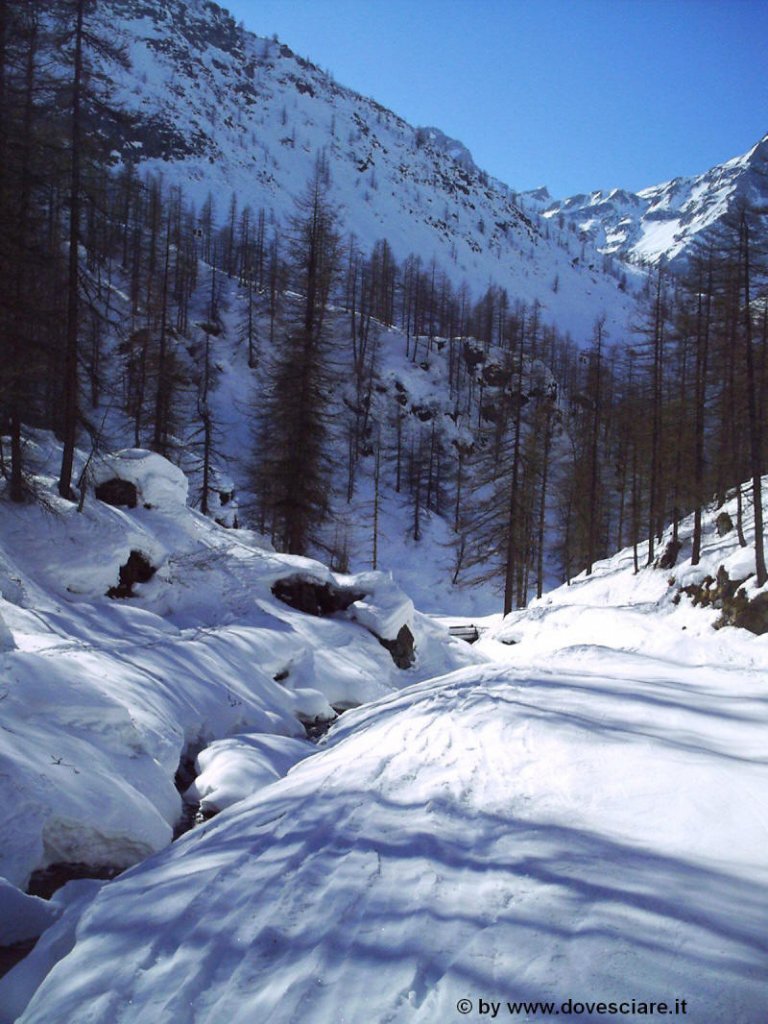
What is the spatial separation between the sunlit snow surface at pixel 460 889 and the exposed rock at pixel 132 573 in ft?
24.9

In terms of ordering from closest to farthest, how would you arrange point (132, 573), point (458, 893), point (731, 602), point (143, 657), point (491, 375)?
point (458, 893), point (143, 657), point (132, 573), point (731, 602), point (491, 375)

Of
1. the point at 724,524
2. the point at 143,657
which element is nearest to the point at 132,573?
the point at 143,657

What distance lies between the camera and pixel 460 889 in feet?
11.2

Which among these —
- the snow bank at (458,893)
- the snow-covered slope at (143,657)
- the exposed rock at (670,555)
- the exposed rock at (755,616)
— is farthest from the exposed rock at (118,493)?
the exposed rock at (670,555)

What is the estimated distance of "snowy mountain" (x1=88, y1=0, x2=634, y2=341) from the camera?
103 m

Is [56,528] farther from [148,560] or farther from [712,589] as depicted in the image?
[712,589]

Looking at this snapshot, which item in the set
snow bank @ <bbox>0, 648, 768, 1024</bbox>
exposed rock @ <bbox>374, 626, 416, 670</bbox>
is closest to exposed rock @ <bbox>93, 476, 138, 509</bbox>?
exposed rock @ <bbox>374, 626, 416, 670</bbox>

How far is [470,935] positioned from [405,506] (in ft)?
142

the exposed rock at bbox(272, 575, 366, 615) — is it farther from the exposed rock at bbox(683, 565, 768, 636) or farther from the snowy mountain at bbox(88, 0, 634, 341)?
the snowy mountain at bbox(88, 0, 634, 341)

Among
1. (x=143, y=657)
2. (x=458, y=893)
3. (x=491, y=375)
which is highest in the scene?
(x=491, y=375)

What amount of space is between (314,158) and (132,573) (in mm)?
130388

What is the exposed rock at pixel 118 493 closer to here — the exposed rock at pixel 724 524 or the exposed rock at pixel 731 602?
the exposed rock at pixel 731 602

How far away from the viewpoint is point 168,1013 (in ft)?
9.11

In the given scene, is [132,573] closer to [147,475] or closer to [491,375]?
[147,475]
